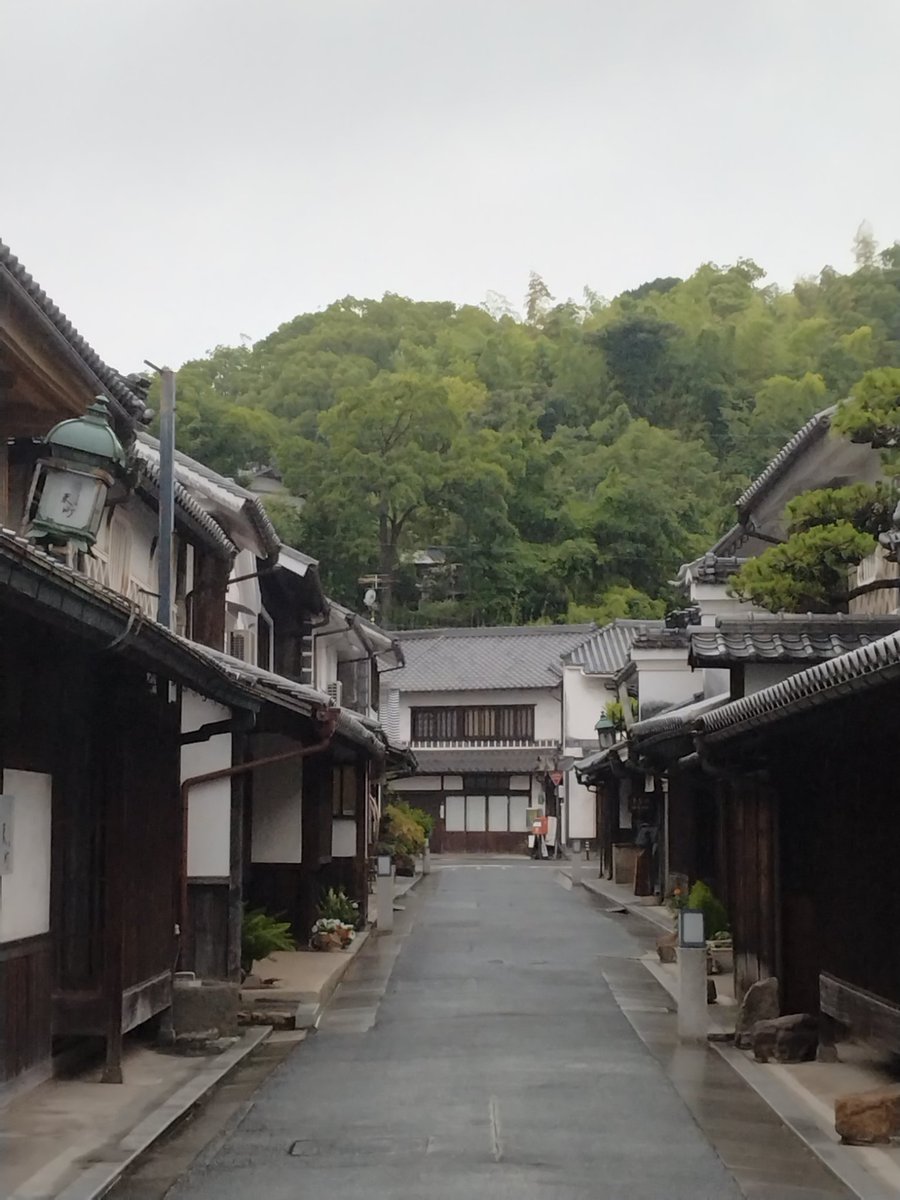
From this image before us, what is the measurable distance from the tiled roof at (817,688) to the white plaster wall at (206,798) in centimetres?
535

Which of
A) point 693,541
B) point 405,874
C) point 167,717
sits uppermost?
point 693,541

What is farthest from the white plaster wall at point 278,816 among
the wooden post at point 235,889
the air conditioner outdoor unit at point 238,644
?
the wooden post at point 235,889

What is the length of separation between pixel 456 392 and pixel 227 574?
54471mm

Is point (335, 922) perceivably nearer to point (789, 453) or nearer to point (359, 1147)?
point (789, 453)

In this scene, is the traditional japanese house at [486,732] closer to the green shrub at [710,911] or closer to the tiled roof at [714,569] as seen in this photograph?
the tiled roof at [714,569]

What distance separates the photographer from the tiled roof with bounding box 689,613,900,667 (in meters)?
16.1

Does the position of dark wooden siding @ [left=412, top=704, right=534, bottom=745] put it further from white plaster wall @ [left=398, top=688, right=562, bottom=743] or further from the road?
the road

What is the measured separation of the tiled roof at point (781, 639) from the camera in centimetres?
1611

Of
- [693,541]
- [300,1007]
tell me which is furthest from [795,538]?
[693,541]

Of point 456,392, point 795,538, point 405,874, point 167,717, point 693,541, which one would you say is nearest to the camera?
point 167,717

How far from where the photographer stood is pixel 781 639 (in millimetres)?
16531

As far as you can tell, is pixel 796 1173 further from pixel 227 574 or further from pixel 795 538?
pixel 227 574

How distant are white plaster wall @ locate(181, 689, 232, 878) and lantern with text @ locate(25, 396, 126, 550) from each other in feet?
19.2

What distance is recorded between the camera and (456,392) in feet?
256
